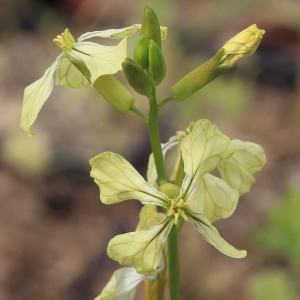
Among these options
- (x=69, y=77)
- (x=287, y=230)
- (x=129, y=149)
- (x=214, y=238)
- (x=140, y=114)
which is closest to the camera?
(x=214, y=238)

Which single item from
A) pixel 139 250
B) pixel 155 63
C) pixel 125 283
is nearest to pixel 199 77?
pixel 155 63

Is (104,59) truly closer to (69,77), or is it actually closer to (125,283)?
(69,77)

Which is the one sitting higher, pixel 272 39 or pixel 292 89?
pixel 272 39

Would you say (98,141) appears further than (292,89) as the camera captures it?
No

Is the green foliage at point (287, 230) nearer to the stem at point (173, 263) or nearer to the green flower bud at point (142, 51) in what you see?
the stem at point (173, 263)

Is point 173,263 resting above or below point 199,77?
below

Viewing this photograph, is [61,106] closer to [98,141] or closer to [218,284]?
[98,141]

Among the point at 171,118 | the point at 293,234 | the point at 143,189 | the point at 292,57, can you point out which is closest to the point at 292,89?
the point at 292,57
